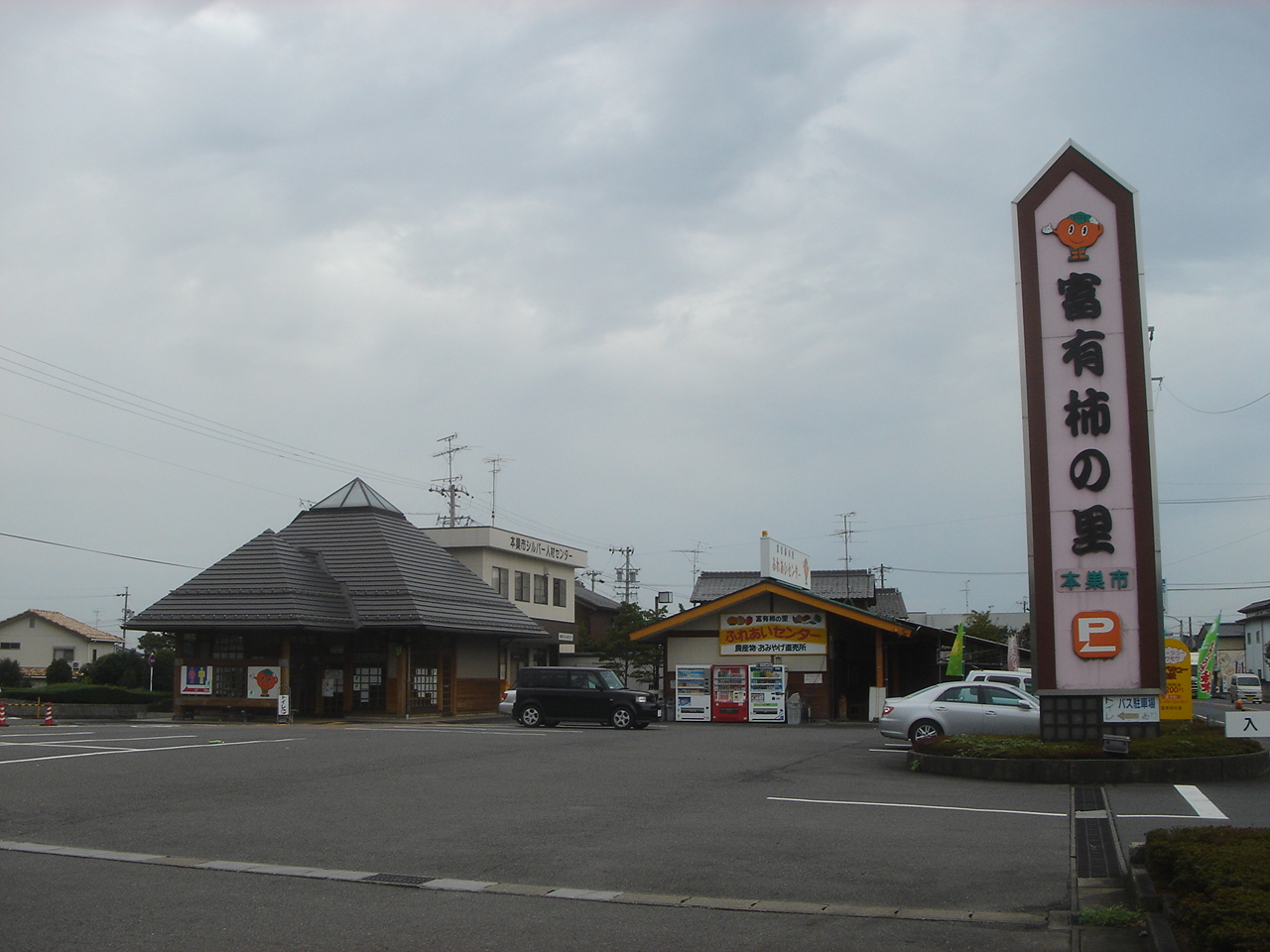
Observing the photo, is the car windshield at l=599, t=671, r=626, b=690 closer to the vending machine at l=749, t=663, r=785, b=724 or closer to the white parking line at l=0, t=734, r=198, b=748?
the vending machine at l=749, t=663, r=785, b=724

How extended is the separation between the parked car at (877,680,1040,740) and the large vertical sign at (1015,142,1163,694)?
3647 millimetres

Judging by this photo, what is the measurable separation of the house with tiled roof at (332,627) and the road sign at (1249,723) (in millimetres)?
22974

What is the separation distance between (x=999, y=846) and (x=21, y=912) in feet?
24.7

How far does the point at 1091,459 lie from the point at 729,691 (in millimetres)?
18249

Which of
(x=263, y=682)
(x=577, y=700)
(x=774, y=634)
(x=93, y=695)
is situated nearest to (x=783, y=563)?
(x=774, y=634)

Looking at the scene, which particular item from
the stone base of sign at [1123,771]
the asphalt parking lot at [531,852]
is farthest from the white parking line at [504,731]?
the stone base of sign at [1123,771]

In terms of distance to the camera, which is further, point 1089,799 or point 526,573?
point 526,573

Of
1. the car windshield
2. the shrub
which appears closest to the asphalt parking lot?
the shrub

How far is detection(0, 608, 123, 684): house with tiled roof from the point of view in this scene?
73.6 m

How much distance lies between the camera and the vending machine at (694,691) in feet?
110

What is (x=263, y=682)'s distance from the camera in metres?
33.4

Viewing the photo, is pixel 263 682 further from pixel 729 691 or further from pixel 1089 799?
pixel 1089 799

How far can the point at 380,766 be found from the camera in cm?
1647

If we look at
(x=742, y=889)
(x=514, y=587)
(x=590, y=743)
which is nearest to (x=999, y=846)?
(x=742, y=889)
